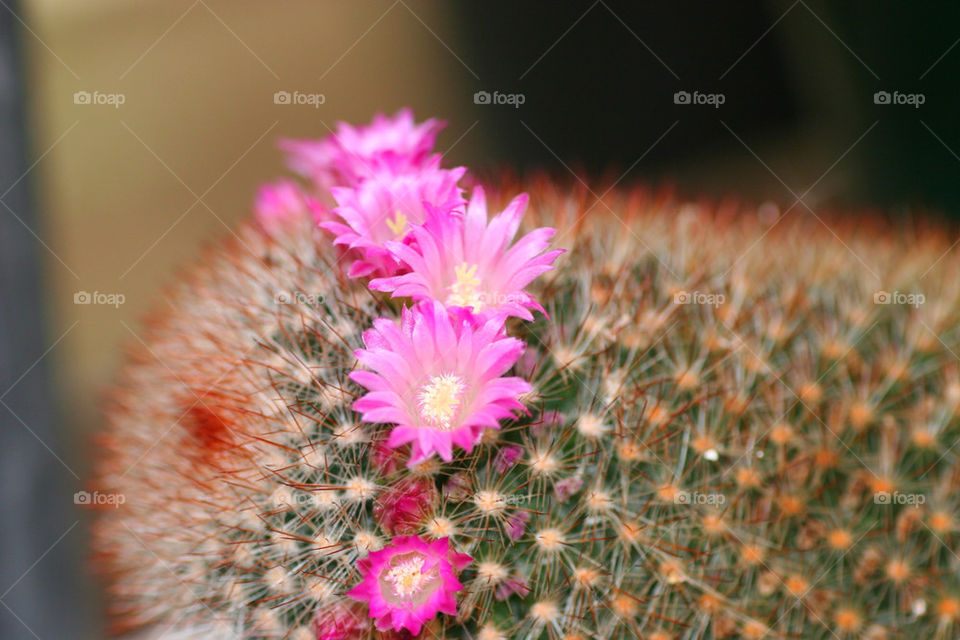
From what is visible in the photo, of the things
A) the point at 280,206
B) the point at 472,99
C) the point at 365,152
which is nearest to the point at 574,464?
the point at 365,152

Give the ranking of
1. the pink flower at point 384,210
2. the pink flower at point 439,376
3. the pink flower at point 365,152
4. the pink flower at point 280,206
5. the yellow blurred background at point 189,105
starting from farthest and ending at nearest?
1. the yellow blurred background at point 189,105
2. the pink flower at point 280,206
3. the pink flower at point 365,152
4. the pink flower at point 384,210
5. the pink flower at point 439,376

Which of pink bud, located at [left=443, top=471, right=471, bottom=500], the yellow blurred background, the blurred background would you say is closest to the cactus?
pink bud, located at [left=443, top=471, right=471, bottom=500]

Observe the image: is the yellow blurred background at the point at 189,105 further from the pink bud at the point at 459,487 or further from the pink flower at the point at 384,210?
the pink bud at the point at 459,487

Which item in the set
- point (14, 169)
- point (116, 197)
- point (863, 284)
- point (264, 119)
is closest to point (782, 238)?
point (863, 284)

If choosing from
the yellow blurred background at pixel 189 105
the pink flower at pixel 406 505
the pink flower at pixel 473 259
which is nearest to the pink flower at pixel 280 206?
the pink flower at pixel 473 259

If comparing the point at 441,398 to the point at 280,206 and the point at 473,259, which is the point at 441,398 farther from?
the point at 280,206
